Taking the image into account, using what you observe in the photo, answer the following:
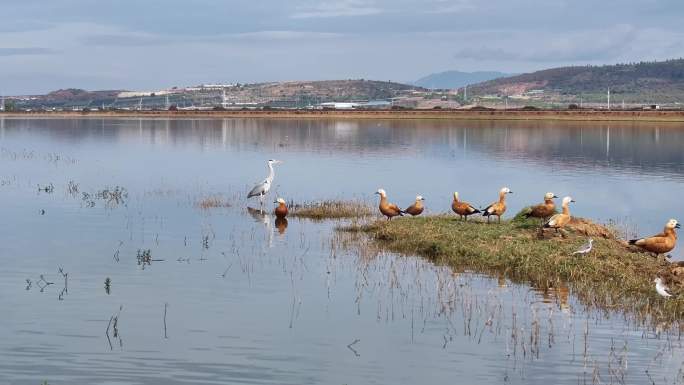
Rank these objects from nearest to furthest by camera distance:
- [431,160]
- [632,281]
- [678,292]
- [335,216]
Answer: [678,292] < [632,281] < [335,216] < [431,160]

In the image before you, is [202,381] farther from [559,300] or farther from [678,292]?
[678,292]

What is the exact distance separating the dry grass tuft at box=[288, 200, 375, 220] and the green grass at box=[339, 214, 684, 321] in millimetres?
4977

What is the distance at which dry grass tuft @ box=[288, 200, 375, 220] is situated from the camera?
111ft

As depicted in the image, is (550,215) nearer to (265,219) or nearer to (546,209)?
(546,209)

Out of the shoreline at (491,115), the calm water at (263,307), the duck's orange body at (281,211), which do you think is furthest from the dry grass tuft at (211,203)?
the shoreline at (491,115)

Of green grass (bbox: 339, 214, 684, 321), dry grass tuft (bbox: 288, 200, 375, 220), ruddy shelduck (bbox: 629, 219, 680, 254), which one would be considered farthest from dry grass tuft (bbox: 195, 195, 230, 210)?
ruddy shelduck (bbox: 629, 219, 680, 254)

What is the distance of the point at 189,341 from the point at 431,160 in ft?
175

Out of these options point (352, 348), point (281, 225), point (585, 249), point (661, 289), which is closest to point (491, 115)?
point (281, 225)

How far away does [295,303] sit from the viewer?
65.6 ft

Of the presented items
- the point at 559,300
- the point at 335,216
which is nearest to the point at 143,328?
the point at 559,300

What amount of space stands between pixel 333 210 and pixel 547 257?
12.8 meters

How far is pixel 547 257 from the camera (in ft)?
74.0

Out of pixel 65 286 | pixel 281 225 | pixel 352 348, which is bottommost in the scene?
pixel 352 348

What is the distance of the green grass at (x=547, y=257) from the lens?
64.7ft
